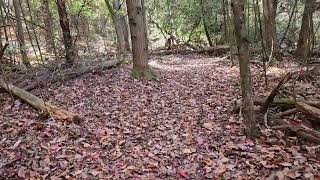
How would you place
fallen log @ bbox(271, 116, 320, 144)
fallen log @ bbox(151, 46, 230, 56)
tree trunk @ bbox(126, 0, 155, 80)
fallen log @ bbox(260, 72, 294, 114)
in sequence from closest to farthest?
1. fallen log @ bbox(271, 116, 320, 144)
2. fallen log @ bbox(260, 72, 294, 114)
3. tree trunk @ bbox(126, 0, 155, 80)
4. fallen log @ bbox(151, 46, 230, 56)

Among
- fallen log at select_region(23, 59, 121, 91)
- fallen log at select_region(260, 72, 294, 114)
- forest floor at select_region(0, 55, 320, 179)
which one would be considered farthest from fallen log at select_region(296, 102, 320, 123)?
fallen log at select_region(23, 59, 121, 91)

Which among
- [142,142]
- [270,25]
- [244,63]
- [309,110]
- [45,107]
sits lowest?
[142,142]

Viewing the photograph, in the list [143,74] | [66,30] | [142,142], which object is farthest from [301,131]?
[66,30]

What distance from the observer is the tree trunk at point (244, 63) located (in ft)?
16.1

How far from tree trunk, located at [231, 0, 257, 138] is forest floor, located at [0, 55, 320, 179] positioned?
0.29 m

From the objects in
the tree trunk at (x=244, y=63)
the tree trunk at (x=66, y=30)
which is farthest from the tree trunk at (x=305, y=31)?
the tree trunk at (x=66, y=30)

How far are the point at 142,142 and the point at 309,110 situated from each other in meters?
2.87

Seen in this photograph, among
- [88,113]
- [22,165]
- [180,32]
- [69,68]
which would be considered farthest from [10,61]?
[180,32]

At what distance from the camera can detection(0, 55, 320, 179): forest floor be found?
4.53 m

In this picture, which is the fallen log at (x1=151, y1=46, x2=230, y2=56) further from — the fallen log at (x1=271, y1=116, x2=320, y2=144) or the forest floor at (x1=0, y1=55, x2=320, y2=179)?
the fallen log at (x1=271, y1=116, x2=320, y2=144)

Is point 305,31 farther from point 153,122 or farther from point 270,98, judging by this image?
point 153,122

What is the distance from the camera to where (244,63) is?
16.7 feet

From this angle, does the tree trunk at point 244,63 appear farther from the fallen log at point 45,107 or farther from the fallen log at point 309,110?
the fallen log at point 45,107

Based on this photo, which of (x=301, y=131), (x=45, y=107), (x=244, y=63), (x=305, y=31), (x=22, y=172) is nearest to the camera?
(x=22, y=172)
